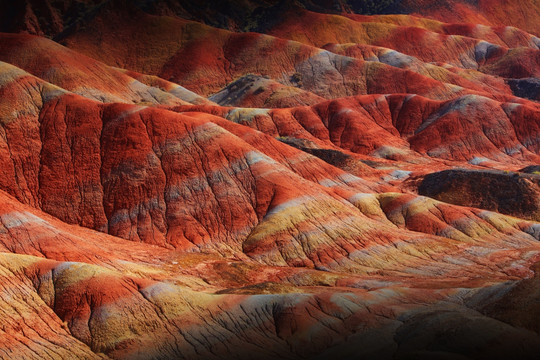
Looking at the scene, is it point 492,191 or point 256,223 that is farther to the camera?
point 492,191

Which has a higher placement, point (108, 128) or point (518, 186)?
point (108, 128)

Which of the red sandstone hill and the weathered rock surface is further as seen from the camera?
the weathered rock surface

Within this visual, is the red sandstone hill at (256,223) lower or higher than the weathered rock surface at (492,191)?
higher

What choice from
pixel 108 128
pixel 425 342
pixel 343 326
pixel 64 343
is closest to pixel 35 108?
pixel 108 128

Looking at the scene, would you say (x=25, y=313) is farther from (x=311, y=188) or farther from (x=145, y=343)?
(x=311, y=188)

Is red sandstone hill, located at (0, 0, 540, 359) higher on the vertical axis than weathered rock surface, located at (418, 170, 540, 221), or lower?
higher

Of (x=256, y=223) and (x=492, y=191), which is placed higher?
(x=256, y=223)

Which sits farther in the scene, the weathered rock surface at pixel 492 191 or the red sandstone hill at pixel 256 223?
the weathered rock surface at pixel 492 191

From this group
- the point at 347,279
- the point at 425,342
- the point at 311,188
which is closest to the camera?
the point at 425,342
